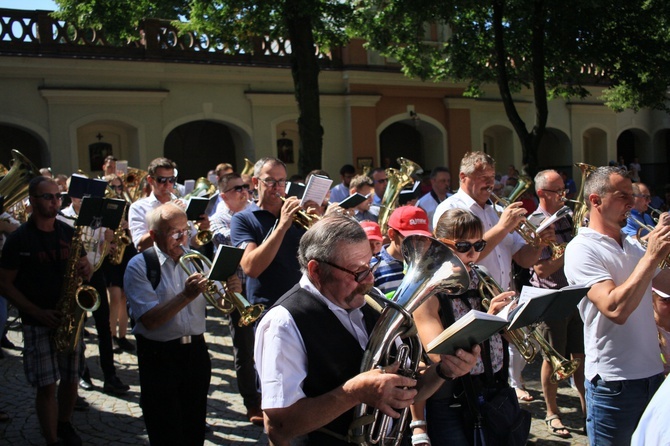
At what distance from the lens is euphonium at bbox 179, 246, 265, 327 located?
464cm

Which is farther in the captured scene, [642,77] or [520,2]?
[642,77]

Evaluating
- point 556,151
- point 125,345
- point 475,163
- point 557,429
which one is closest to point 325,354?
point 475,163

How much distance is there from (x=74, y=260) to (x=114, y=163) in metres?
5.88

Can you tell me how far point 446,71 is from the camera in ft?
62.8

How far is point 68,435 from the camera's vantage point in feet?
18.2

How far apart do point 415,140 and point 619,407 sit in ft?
73.7

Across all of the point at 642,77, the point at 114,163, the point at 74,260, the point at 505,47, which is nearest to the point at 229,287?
the point at 74,260

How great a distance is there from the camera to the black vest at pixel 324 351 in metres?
2.80

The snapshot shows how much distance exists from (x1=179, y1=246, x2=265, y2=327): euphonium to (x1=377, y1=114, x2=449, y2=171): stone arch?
59.4 feet

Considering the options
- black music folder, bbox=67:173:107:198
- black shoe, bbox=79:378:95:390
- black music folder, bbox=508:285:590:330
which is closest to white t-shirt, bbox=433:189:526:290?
black music folder, bbox=508:285:590:330

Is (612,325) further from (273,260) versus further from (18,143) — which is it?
(18,143)

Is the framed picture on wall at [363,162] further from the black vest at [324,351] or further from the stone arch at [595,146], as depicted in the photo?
the black vest at [324,351]

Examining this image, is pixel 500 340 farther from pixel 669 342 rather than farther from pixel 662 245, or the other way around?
pixel 669 342

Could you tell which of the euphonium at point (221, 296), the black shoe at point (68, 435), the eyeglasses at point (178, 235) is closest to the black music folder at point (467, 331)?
the euphonium at point (221, 296)
